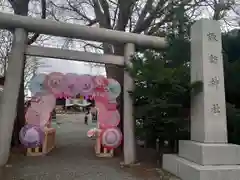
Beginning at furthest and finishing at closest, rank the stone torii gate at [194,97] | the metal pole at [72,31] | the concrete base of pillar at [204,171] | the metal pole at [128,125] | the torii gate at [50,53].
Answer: the metal pole at [128,125] → the metal pole at [72,31] → the torii gate at [50,53] → the stone torii gate at [194,97] → the concrete base of pillar at [204,171]

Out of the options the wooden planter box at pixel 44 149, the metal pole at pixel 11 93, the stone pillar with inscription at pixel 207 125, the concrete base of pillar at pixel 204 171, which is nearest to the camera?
the concrete base of pillar at pixel 204 171

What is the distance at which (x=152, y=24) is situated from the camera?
11.0m

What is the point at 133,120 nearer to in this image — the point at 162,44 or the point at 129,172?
the point at 129,172

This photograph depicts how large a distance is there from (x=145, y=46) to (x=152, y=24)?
11.6ft

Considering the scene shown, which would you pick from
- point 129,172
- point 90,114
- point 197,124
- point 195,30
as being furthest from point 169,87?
point 90,114

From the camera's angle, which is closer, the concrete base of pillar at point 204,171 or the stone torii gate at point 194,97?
the concrete base of pillar at point 204,171

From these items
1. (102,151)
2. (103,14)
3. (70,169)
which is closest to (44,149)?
(102,151)

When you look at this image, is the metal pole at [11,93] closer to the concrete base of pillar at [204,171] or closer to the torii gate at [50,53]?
the torii gate at [50,53]

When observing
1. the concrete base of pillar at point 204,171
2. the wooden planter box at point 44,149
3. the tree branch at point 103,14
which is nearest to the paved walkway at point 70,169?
the wooden planter box at point 44,149

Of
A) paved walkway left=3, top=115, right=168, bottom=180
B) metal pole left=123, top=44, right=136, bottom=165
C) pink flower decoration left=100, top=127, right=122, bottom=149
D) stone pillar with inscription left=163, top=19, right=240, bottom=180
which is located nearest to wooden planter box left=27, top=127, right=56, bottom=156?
paved walkway left=3, top=115, right=168, bottom=180

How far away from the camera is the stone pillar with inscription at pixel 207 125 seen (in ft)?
17.1

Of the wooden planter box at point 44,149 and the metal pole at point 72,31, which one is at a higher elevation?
the metal pole at point 72,31

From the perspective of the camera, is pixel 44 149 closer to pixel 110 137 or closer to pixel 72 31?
pixel 110 137

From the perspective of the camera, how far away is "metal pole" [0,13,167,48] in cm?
673
